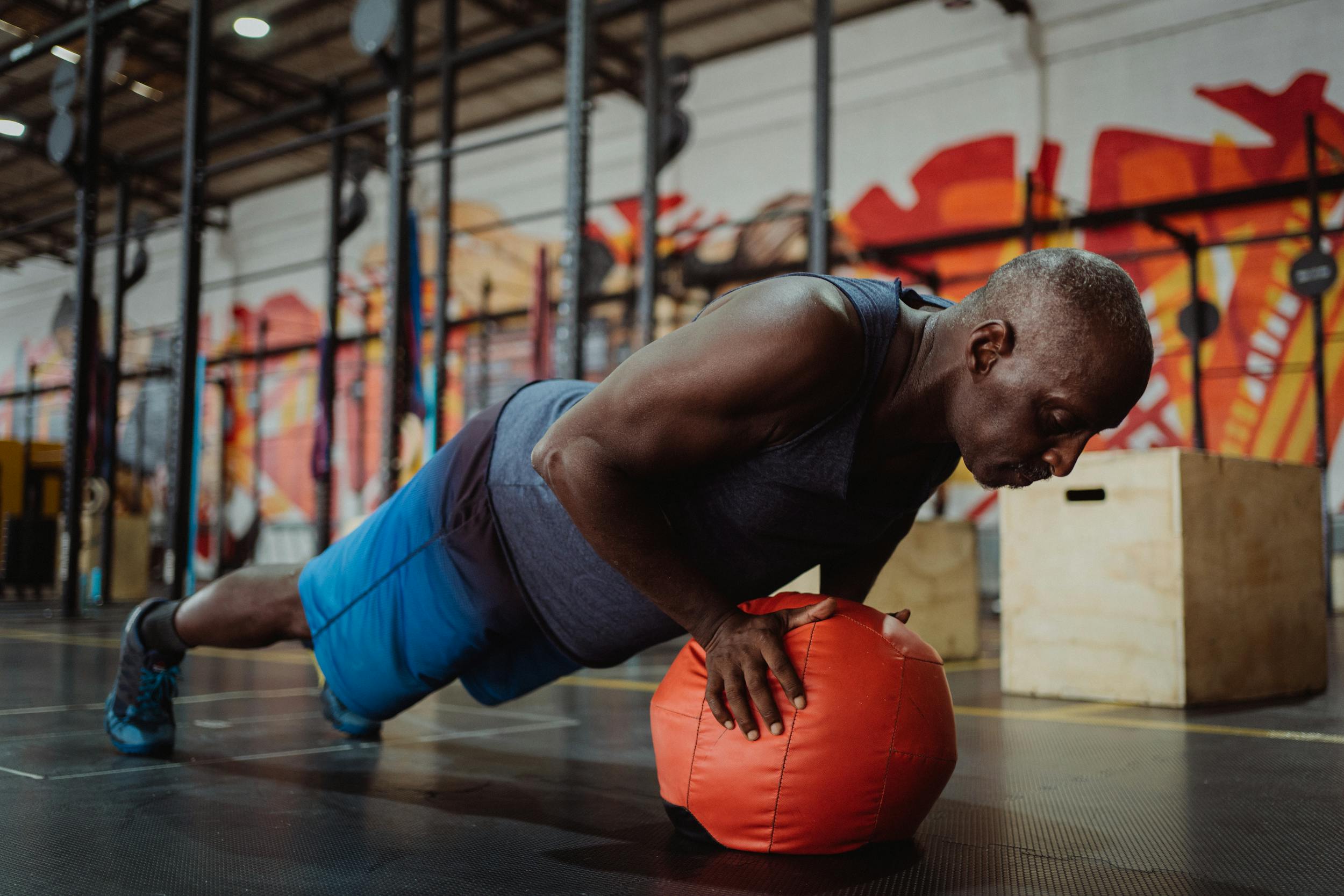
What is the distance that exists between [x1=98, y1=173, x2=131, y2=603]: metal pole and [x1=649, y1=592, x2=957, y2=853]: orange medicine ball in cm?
590

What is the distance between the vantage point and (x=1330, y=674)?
3453 mm

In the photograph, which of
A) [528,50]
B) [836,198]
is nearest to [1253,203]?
[836,198]

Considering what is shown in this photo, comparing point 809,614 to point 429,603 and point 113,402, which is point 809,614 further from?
point 113,402

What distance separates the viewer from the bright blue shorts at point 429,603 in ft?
5.03

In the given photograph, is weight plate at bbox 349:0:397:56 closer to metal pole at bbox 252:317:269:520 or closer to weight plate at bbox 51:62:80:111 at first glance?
weight plate at bbox 51:62:80:111

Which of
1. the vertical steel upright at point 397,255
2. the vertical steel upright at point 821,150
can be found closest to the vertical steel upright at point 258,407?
the vertical steel upright at point 397,255

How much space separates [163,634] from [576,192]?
2.19 metres

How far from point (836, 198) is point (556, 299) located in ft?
8.58

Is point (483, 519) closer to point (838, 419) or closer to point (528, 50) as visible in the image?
point (838, 419)

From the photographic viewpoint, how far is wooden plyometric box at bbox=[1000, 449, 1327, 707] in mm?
2678

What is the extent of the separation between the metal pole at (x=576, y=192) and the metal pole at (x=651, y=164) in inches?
42.1

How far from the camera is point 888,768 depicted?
4.12 feet

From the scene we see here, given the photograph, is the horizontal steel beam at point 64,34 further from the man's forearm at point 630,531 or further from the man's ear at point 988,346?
the man's ear at point 988,346

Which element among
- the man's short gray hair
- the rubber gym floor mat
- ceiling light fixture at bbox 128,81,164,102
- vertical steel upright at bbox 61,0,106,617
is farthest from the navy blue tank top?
ceiling light fixture at bbox 128,81,164,102
